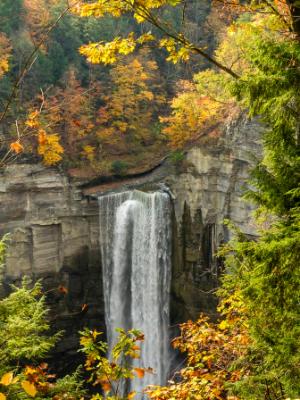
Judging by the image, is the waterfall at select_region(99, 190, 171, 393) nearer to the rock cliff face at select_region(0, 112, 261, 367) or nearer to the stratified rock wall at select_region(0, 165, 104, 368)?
the rock cliff face at select_region(0, 112, 261, 367)

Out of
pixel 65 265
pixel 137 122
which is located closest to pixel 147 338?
pixel 65 265

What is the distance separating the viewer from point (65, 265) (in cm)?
2416

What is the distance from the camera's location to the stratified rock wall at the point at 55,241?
2306cm

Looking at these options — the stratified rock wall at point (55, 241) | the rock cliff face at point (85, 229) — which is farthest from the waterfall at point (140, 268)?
the stratified rock wall at point (55, 241)

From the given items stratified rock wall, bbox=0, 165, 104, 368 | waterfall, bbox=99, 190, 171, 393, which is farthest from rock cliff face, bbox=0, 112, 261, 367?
waterfall, bbox=99, 190, 171, 393

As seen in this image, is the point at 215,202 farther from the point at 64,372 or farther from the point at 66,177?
the point at 64,372

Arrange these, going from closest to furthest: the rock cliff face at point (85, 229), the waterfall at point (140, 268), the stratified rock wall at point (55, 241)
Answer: the rock cliff face at point (85, 229) → the waterfall at point (140, 268) → the stratified rock wall at point (55, 241)

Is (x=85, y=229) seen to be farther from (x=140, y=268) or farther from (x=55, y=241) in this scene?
(x=140, y=268)

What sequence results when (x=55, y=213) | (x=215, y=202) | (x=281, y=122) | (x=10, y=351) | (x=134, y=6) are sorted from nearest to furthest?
(x=281, y=122) < (x=134, y=6) < (x=10, y=351) < (x=215, y=202) < (x=55, y=213)

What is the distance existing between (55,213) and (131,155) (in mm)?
6188

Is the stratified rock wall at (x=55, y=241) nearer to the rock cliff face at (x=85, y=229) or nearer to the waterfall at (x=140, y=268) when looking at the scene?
the rock cliff face at (x=85, y=229)

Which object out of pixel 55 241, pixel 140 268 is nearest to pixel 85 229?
pixel 55 241

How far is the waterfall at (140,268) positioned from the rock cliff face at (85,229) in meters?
0.80

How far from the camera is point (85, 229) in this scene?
24266mm
